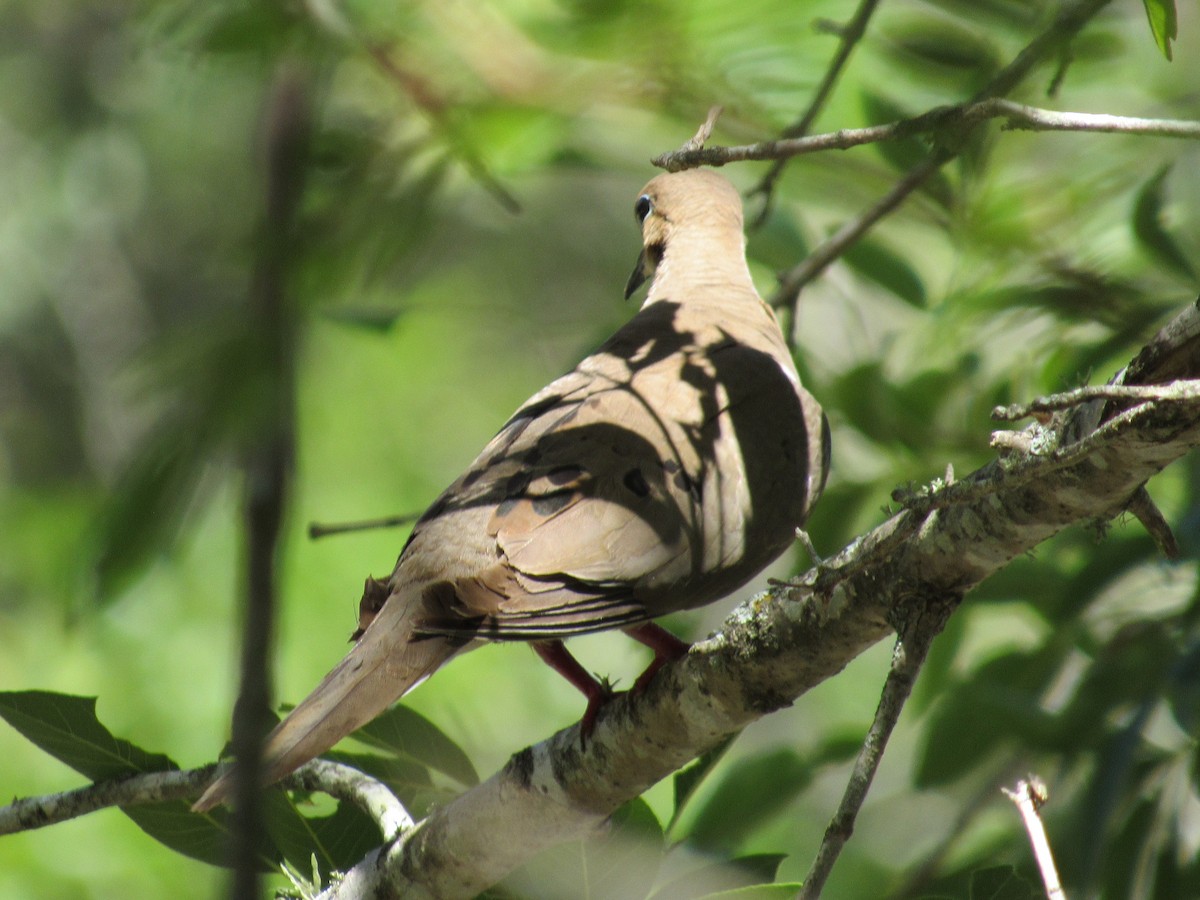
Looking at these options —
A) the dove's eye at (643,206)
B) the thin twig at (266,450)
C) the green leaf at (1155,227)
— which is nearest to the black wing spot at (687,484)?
the green leaf at (1155,227)

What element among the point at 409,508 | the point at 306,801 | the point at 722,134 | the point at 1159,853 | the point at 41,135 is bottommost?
the point at 1159,853

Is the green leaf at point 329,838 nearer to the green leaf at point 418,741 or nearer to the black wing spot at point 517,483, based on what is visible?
the green leaf at point 418,741

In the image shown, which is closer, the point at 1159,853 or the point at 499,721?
the point at 1159,853

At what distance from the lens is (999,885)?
6.04 feet

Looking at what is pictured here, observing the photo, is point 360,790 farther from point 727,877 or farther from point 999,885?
point 999,885

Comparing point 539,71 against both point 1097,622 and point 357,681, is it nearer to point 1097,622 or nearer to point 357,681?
point 357,681

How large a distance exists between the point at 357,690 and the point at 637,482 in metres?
0.69

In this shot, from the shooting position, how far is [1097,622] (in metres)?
2.97

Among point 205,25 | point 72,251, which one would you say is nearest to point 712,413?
point 205,25

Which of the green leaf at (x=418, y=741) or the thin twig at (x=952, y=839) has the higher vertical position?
the green leaf at (x=418, y=741)

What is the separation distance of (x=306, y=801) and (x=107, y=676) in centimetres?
342

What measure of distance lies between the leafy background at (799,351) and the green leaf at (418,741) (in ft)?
0.31

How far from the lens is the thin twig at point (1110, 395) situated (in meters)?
1.31

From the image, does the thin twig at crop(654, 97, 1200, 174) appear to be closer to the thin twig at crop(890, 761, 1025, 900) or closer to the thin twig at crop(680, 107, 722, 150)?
the thin twig at crop(680, 107, 722, 150)
